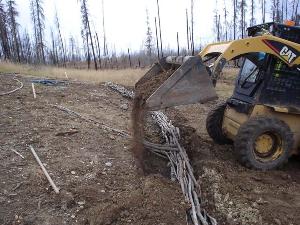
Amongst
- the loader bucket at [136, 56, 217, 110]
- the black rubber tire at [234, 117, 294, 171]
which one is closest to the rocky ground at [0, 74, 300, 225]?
the black rubber tire at [234, 117, 294, 171]

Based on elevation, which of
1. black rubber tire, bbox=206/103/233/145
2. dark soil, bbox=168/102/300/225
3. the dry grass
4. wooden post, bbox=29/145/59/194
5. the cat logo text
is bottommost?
dark soil, bbox=168/102/300/225

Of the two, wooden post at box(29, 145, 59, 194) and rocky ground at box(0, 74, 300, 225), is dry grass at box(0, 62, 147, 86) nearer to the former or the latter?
rocky ground at box(0, 74, 300, 225)

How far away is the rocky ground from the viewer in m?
5.11

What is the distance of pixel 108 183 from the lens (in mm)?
6211

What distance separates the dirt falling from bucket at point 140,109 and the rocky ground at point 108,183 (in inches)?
7.8

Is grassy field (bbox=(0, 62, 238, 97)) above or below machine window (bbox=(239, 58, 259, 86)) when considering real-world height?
below

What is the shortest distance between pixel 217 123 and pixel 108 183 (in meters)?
3.07

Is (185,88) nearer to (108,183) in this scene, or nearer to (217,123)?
(108,183)

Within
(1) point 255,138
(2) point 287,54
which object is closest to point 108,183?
(1) point 255,138

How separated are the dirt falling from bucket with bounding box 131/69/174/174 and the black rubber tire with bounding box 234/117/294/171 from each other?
5.50 feet

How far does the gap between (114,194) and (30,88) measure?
942cm

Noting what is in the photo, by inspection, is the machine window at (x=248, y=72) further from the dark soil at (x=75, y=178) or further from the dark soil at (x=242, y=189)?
the dark soil at (x=75, y=178)

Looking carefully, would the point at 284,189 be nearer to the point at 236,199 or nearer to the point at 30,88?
the point at 236,199

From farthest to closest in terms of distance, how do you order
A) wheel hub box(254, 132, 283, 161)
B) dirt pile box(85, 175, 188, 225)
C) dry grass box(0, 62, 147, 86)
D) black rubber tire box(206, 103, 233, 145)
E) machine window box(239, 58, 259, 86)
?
1. dry grass box(0, 62, 147, 86)
2. black rubber tire box(206, 103, 233, 145)
3. machine window box(239, 58, 259, 86)
4. wheel hub box(254, 132, 283, 161)
5. dirt pile box(85, 175, 188, 225)
